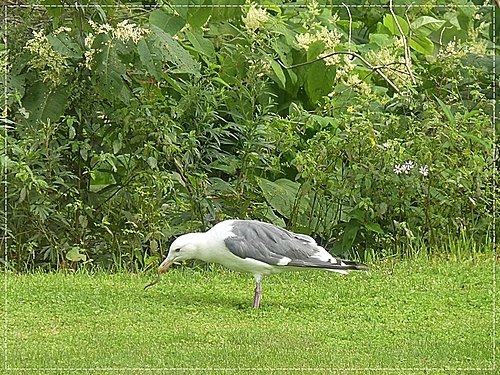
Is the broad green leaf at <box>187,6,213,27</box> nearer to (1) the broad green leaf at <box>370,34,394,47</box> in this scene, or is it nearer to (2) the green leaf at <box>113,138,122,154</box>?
(2) the green leaf at <box>113,138,122,154</box>

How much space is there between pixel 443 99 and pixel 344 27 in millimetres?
1983

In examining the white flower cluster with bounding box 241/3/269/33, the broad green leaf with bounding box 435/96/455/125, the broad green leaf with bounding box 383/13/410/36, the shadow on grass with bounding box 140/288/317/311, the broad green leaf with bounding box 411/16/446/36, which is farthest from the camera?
the broad green leaf with bounding box 411/16/446/36

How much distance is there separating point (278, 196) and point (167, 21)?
1462 millimetres

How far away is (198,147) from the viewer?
323 inches

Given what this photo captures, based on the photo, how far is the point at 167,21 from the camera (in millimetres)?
7922

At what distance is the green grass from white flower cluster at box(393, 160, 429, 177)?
0.67m

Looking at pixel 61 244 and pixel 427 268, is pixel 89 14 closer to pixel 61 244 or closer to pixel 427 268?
pixel 61 244

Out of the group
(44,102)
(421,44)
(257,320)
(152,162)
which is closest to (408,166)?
(152,162)

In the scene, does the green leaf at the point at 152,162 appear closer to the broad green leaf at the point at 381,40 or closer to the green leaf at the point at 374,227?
the green leaf at the point at 374,227

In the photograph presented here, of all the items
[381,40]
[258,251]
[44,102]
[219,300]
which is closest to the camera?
[258,251]

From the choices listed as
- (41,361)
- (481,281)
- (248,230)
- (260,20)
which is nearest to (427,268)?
(481,281)

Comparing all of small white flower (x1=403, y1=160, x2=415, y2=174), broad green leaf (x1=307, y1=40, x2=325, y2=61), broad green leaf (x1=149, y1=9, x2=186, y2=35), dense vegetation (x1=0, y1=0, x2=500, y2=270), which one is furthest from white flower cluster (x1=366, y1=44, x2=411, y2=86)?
broad green leaf (x1=149, y1=9, x2=186, y2=35)

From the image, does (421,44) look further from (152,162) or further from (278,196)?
(152,162)

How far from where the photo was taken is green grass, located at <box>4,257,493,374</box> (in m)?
5.27
